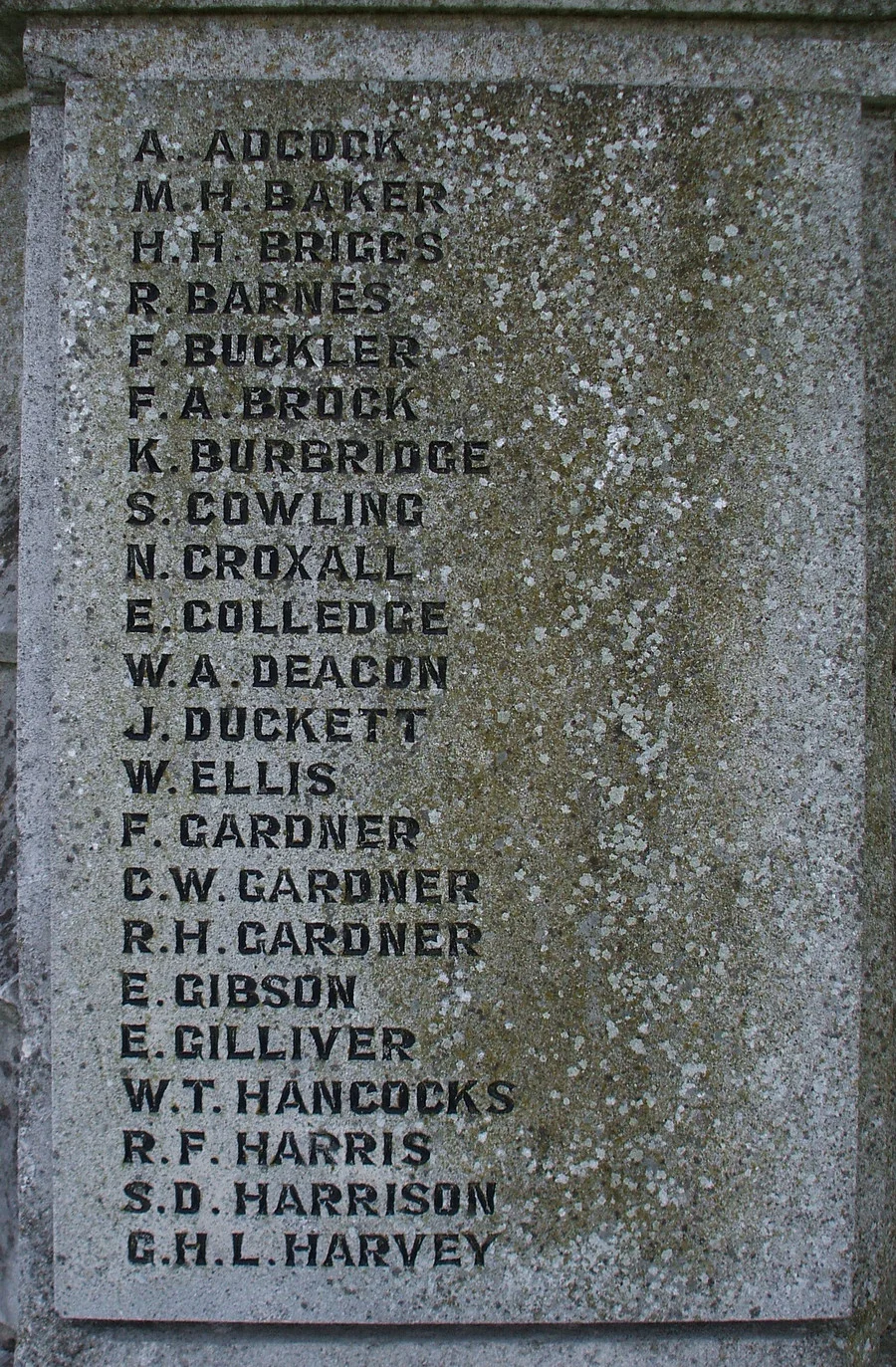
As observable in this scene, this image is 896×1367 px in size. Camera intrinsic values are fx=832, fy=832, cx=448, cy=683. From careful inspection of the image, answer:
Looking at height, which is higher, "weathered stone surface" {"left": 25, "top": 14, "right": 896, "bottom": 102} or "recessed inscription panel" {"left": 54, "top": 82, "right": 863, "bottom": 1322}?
"weathered stone surface" {"left": 25, "top": 14, "right": 896, "bottom": 102}

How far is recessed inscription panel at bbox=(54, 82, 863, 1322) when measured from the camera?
1.64m

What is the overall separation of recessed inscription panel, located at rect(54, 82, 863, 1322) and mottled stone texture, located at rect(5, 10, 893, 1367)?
0.07 meters

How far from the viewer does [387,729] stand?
1.65 meters

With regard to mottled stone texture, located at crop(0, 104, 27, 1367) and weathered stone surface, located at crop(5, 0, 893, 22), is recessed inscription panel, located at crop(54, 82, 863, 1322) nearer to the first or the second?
weathered stone surface, located at crop(5, 0, 893, 22)

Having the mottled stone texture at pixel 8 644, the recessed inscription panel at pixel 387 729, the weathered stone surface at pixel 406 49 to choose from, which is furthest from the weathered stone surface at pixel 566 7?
the mottled stone texture at pixel 8 644

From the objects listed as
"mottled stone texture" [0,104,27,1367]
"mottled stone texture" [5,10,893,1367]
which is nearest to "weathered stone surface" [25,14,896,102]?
"mottled stone texture" [5,10,893,1367]

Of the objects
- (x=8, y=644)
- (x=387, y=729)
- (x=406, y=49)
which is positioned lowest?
(x=387, y=729)

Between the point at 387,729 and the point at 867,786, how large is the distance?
3.30 ft

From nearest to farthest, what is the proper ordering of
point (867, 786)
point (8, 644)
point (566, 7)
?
point (566, 7) → point (867, 786) → point (8, 644)

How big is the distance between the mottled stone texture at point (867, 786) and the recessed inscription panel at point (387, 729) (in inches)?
2.7

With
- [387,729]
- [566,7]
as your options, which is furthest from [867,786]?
[566,7]

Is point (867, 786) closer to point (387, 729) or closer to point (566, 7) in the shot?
point (387, 729)

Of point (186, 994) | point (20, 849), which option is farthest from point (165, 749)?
point (186, 994)

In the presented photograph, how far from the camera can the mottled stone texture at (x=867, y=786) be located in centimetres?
164
